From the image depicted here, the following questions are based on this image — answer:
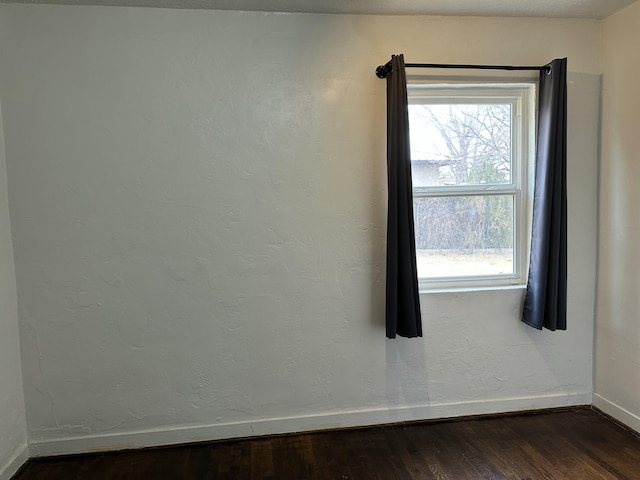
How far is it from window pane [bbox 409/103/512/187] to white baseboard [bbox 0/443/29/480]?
252 centimetres

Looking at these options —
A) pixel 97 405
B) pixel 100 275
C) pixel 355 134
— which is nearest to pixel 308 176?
pixel 355 134

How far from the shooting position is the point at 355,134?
2.41 meters

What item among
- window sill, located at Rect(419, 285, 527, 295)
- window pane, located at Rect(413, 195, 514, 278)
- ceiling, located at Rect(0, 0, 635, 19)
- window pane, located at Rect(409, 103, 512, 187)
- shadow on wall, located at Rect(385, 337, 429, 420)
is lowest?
shadow on wall, located at Rect(385, 337, 429, 420)

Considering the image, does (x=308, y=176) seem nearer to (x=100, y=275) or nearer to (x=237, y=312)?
(x=237, y=312)

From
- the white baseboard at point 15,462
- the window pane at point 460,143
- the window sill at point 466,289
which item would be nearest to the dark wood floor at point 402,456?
the white baseboard at point 15,462

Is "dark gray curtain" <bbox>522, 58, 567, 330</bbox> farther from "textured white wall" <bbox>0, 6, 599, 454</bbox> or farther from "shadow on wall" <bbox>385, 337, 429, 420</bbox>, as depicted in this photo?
"shadow on wall" <bbox>385, 337, 429, 420</bbox>

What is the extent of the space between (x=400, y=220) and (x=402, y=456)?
1215mm

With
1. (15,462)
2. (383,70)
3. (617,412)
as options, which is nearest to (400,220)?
(383,70)

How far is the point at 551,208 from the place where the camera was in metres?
2.43

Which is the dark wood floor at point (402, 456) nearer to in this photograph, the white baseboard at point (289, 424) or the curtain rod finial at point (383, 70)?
the white baseboard at point (289, 424)

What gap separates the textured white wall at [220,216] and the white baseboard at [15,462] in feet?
0.21

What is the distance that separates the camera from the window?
256 cm

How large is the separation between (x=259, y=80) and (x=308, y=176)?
1.85 ft

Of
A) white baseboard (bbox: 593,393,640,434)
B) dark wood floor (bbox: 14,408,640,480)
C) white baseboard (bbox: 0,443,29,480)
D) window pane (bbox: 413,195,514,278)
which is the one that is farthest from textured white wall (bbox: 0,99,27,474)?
white baseboard (bbox: 593,393,640,434)
